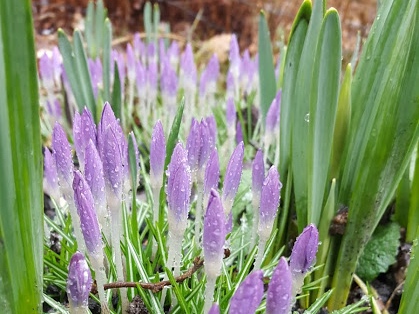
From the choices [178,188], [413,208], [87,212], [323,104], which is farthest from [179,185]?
[413,208]

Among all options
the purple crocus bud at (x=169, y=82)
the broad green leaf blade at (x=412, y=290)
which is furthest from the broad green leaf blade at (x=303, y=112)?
the purple crocus bud at (x=169, y=82)

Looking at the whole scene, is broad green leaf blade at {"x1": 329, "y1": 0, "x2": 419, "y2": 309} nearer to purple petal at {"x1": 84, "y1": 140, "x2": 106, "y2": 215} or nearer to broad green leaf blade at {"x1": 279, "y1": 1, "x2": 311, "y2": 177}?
broad green leaf blade at {"x1": 279, "y1": 1, "x2": 311, "y2": 177}

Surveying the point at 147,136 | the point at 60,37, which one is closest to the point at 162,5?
the point at 147,136

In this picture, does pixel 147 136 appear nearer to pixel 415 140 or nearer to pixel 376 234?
pixel 376 234

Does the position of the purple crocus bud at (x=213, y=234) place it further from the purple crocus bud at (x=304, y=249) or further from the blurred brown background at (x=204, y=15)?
the blurred brown background at (x=204, y=15)

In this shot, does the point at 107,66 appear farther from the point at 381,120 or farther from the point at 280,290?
the point at 280,290

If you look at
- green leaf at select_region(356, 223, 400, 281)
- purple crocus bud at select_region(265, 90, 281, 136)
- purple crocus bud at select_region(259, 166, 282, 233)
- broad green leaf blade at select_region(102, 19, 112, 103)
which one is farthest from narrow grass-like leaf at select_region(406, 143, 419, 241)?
broad green leaf blade at select_region(102, 19, 112, 103)
